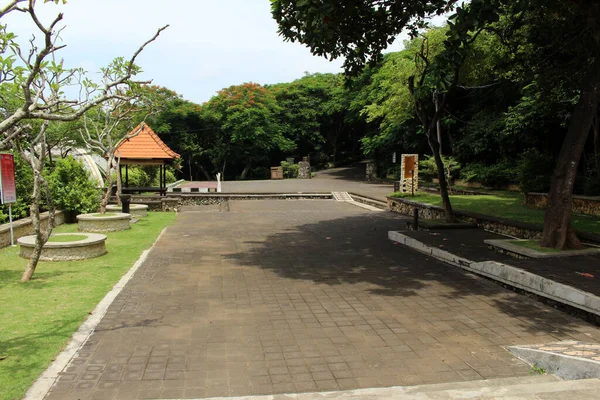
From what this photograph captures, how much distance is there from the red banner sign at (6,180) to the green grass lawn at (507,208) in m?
12.1

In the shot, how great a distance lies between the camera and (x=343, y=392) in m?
3.52

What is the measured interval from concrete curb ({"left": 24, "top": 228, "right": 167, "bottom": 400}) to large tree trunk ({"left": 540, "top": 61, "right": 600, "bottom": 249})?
23.3 feet

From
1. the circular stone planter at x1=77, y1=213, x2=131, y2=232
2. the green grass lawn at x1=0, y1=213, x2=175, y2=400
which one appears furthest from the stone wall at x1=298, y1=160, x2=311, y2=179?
the green grass lawn at x1=0, y1=213, x2=175, y2=400

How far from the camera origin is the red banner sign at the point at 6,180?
9711 millimetres

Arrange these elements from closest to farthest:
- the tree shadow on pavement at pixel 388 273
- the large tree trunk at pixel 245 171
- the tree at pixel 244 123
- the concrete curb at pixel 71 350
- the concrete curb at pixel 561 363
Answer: the concrete curb at pixel 71 350 < the concrete curb at pixel 561 363 < the tree shadow on pavement at pixel 388 273 < the tree at pixel 244 123 < the large tree trunk at pixel 245 171

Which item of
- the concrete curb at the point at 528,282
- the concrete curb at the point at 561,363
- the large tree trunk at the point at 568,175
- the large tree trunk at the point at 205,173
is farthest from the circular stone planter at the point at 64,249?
the large tree trunk at the point at 205,173

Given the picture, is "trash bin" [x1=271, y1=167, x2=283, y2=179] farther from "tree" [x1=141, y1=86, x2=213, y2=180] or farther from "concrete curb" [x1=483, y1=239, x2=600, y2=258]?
"concrete curb" [x1=483, y1=239, x2=600, y2=258]

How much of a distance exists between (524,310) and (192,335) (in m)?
4.10

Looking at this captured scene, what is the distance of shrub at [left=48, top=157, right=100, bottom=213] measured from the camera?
1417 cm

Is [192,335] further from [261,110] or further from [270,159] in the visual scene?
[270,159]

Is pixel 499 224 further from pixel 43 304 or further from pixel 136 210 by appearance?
pixel 136 210

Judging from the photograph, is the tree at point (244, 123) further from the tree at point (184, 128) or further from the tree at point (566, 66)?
the tree at point (566, 66)

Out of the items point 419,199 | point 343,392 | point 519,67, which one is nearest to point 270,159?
point 419,199

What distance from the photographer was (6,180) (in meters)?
9.90
